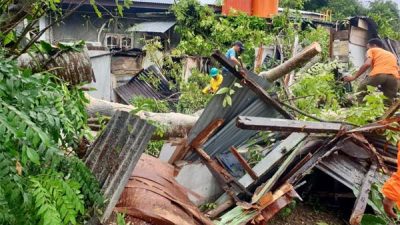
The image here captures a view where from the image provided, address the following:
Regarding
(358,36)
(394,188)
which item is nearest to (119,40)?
(358,36)

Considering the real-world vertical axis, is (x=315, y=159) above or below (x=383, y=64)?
below

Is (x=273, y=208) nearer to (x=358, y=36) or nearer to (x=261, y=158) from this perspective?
(x=261, y=158)

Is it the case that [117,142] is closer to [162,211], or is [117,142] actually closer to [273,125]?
[162,211]

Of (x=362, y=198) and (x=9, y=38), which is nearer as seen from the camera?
(x=9, y=38)

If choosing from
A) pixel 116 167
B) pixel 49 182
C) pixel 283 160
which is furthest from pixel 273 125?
pixel 49 182

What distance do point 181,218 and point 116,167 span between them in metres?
0.56

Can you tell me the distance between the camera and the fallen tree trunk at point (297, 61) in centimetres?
410

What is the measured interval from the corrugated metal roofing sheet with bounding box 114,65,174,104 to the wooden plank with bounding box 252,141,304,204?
679 cm

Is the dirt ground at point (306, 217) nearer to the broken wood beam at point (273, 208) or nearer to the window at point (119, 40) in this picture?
the broken wood beam at point (273, 208)

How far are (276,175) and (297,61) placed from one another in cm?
104

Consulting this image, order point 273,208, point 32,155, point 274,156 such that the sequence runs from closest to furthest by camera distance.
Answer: point 32,155, point 273,208, point 274,156

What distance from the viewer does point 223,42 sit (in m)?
13.6

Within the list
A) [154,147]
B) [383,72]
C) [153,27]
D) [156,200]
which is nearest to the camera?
[156,200]

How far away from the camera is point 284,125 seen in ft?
12.2
